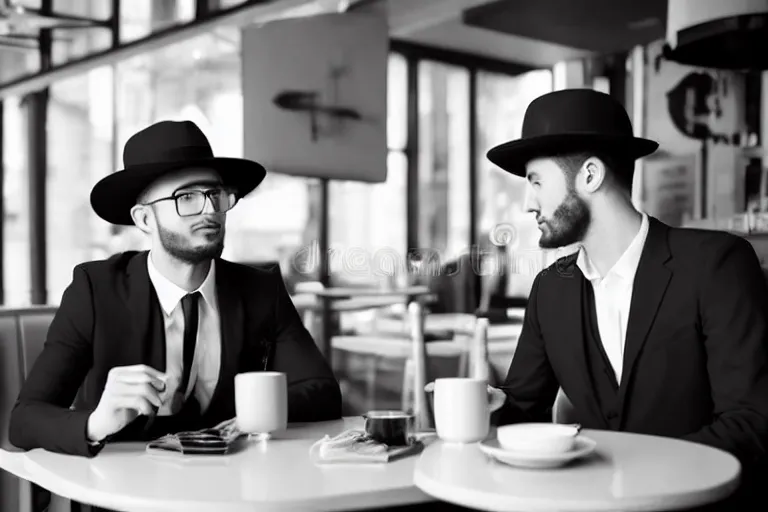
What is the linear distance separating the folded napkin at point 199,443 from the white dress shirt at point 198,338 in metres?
0.39

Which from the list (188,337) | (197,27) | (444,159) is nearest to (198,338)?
(188,337)

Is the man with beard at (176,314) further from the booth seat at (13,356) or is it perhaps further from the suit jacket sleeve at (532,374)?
the suit jacket sleeve at (532,374)

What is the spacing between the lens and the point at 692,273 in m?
1.80

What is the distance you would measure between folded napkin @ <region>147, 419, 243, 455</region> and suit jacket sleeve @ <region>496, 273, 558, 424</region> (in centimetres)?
72

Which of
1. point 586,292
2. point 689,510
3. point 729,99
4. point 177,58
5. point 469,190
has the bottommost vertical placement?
point 689,510

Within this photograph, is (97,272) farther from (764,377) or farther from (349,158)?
(349,158)

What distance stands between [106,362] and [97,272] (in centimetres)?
21

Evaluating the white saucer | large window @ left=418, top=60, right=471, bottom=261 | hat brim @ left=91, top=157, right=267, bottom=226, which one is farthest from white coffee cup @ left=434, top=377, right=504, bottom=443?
large window @ left=418, top=60, right=471, bottom=261

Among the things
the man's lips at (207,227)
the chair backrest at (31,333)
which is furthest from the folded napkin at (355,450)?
the chair backrest at (31,333)

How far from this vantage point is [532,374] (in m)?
2.01

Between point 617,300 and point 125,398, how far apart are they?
3.54 feet

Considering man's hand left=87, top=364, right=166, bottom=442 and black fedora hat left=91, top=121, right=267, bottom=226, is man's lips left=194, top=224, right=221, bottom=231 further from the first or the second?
man's hand left=87, top=364, right=166, bottom=442

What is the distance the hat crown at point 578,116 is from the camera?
1945 mm

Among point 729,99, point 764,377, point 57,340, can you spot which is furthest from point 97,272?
point 729,99
